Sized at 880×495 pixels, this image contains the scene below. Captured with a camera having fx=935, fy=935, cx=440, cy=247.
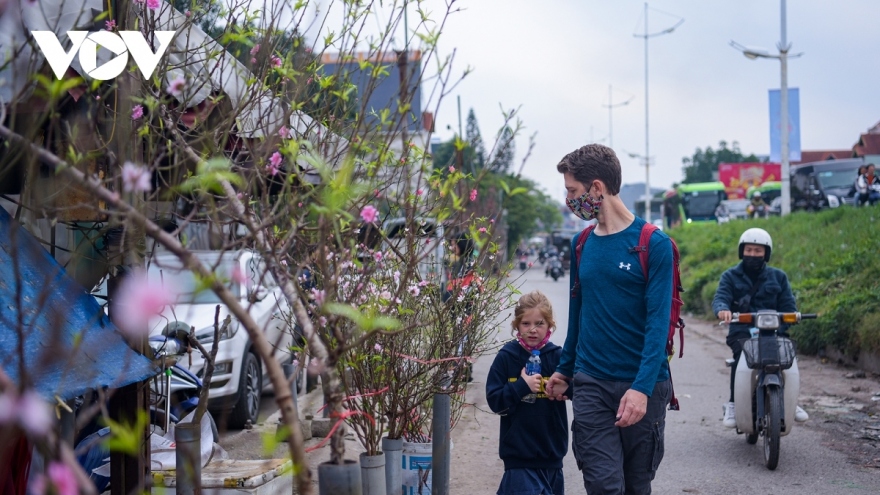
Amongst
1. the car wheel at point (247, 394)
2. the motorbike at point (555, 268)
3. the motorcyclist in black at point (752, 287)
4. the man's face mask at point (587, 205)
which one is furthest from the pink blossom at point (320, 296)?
the motorbike at point (555, 268)

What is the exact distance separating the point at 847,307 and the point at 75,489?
12.4 meters

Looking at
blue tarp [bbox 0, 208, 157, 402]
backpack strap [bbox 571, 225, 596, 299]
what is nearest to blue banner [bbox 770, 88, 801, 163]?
backpack strap [bbox 571, 225, 596, 299]

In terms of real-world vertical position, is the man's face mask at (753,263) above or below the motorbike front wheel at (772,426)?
above

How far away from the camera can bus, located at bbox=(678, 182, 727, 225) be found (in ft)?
161

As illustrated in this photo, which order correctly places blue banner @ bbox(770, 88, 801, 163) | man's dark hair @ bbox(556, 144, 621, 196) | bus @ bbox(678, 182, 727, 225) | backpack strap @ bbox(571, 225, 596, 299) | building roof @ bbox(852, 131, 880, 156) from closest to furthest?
1. man's dark hair @ bbox(556, 144, 621, 196)
2. backpack strap @ bbox(571, 225, 596, 299)
3. blue banner @ bbox(770, 88, 801, 163)
4. bus @ bbox(678, 182, 727, 225)
5. building roof @ bbox(852, 131, 880, 156)

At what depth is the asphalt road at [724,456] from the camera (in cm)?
660

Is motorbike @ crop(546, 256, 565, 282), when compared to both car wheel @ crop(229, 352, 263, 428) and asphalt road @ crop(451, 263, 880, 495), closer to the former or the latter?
asphalt road @ crop(451, 263, 880, 495)

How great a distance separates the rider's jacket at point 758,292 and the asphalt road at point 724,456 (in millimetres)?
1197

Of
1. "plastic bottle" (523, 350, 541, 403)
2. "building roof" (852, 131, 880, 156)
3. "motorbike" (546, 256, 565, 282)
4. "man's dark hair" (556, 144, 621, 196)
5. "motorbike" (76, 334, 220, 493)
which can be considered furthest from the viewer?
"building roof" (852, 131, 880, 156)

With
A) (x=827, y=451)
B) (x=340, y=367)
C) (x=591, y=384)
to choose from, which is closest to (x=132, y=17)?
(x=340, y=367)

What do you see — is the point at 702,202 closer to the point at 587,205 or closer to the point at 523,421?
the point at 523,421

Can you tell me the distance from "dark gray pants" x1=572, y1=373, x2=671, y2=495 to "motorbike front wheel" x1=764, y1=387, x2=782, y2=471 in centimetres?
319

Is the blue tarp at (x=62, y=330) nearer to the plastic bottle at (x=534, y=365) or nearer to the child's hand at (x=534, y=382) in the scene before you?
the child's hand at (x=534, y=382)

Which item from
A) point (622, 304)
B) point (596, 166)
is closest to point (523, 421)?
point (622, 304)
